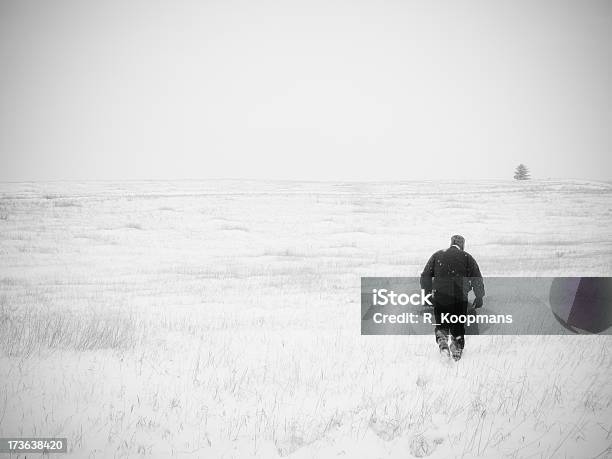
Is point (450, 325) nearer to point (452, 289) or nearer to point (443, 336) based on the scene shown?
point (443, 336)

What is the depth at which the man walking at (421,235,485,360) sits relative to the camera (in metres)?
6.30

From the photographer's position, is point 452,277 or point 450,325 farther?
point 450,325

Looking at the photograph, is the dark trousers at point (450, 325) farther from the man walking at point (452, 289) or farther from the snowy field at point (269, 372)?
the snowy field at point (269, 372)

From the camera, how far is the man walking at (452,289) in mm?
6297

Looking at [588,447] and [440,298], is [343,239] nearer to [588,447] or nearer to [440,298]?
[440,298]

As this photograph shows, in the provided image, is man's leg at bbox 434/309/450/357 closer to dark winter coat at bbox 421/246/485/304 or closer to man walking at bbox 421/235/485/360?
man walking at bbox 421/235/485/360

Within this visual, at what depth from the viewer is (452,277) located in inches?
249

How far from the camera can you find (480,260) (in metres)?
18.8

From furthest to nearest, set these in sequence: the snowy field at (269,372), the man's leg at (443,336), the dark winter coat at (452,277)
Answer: the man's leg at (443,336) < the dark winter coat at (452,277) < the snowy field at (269,372)

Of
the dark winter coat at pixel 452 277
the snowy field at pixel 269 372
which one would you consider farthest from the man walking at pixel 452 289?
the snowy field at pixel 269 372

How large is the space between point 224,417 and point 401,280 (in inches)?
434

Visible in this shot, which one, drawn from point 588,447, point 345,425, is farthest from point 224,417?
point 588,447

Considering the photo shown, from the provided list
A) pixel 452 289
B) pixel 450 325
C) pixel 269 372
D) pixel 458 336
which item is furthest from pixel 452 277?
pixel 269 372

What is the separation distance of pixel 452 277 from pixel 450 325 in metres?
0.85
